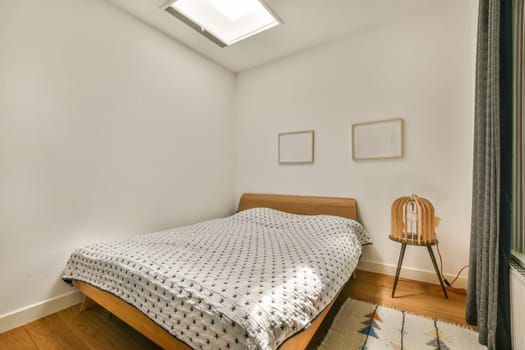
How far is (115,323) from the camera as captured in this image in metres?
1.52

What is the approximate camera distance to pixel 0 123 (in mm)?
1441

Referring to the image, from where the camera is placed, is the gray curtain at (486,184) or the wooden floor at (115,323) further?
the wooden floor at (115,323)

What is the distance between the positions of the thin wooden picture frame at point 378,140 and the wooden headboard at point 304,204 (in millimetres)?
494

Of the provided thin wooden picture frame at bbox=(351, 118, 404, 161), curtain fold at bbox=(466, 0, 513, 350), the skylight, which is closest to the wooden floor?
curtain fold at bbox=(466, 0, 513, 350)

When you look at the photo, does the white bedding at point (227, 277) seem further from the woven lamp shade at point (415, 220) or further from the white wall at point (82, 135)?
the woven lamp shade at point (415, 220)

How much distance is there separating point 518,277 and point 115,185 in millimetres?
2599

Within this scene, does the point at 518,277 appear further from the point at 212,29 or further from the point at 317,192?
the point at 212,29

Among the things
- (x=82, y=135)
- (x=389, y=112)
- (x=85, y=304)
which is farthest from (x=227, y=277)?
(x=389, y=112)

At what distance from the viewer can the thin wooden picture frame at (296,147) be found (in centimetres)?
266

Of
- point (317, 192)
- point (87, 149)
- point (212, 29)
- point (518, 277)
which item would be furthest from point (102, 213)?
point (518, 277)

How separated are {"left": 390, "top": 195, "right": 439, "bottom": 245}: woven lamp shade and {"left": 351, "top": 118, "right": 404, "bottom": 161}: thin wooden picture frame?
52 cm

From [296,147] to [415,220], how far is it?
1.39 meters

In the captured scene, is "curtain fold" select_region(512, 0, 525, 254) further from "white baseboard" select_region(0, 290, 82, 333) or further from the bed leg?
"white baseboard" select_region(0, 290, 82, 333)

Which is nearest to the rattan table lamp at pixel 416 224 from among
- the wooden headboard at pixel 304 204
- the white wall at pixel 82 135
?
the wooden headboard at pixel 304 204
